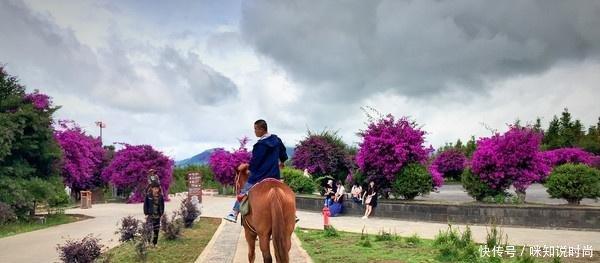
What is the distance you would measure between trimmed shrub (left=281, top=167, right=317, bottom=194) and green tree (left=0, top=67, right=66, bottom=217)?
1160 centimetres

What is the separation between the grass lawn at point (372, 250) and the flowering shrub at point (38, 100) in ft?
45.8

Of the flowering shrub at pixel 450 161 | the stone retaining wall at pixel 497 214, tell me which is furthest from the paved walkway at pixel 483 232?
Result: the flowering shrub at pixel 450 161

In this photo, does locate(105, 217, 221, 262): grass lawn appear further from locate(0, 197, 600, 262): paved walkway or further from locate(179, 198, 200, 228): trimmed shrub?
locate(0, 197, 600, 262): paved walkway

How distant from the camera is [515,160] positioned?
17250 mm

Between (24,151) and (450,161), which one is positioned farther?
(450,161)

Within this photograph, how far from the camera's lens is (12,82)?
70.5 feet

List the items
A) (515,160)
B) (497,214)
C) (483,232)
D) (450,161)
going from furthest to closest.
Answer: (450,161), (515,160), (497,214), (483,232)

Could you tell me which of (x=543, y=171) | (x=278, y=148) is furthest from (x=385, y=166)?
(x=278, y=148)

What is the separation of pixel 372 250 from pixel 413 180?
31.4 ft

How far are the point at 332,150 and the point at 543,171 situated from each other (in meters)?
14.8

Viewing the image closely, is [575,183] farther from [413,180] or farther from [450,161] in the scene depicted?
[450,161]

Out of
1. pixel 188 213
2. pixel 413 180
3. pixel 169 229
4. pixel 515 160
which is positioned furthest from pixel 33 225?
pixel 515 160

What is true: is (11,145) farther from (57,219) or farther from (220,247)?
(220,247)

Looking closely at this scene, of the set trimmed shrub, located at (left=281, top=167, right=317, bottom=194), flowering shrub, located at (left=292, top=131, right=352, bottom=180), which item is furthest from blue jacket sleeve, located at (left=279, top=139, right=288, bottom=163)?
flowering shrub, located at (left=292, top=131, right=352, bottom=180)
